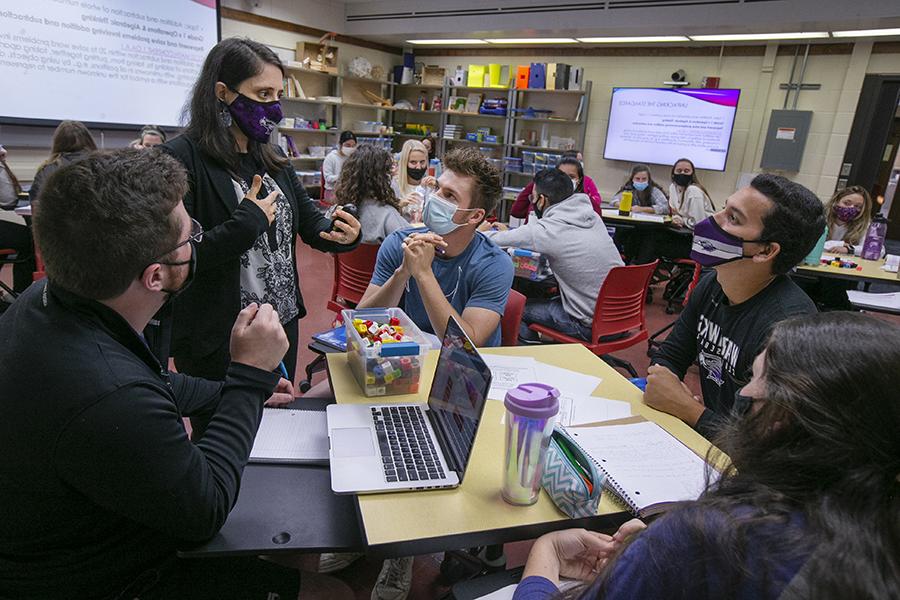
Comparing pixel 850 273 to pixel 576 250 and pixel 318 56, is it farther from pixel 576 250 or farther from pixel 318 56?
pixel 318 56

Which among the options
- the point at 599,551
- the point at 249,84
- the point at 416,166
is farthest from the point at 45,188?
the point at 416,166

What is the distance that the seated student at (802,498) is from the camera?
594 mm

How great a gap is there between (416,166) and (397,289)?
290 centimetres

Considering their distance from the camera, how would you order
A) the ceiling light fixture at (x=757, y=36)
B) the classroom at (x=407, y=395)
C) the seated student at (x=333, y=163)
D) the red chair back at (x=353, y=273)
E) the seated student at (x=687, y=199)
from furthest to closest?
the seated student at (x=333, y=163) < the ceiling light fixture at (x=757, y=36) < the seated student at (x=687, y=199) < the red chair back at (x=353, y=273) < the classroom at (x=407, y=395)

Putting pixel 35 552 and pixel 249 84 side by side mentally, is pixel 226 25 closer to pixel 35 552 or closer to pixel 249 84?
pixel 249 84

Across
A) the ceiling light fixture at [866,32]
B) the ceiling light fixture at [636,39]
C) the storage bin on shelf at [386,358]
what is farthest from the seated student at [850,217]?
the storage bin on shelf at [386,358]

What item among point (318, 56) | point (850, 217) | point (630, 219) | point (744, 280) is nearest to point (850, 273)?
point (850, 217)

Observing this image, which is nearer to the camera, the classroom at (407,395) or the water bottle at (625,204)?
the classroom at (407,395)

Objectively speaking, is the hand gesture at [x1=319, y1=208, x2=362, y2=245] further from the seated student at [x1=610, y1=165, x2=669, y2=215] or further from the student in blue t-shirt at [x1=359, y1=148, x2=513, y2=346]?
the seated student at [x1=610, y1=165, x2=669, y2=215]

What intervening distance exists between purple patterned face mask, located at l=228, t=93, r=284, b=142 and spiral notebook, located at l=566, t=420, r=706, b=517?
1325mm

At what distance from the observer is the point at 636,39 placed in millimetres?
6898

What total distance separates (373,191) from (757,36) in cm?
519

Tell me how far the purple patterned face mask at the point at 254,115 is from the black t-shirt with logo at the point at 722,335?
1.58 metres

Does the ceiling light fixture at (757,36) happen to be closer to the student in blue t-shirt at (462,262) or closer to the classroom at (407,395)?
the classroom at (407,395)
